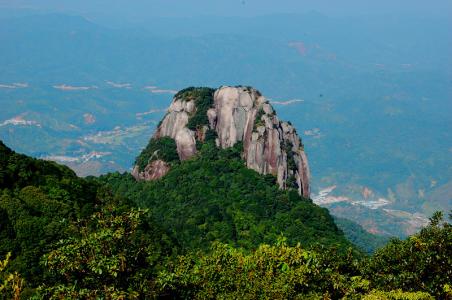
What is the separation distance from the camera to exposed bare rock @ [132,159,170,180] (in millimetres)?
81500

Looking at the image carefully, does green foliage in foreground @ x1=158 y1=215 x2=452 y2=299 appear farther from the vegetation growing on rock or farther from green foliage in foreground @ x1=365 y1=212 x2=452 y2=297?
the vegetation growing on rock

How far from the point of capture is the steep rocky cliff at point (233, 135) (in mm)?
77562

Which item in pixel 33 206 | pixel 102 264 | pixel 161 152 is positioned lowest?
pixel 161 152

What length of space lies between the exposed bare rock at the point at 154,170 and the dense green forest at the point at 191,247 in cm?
688

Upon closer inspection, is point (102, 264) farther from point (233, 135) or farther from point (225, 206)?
point (233, 135)

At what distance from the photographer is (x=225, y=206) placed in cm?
6794

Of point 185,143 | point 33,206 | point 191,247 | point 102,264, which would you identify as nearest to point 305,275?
point 102,264

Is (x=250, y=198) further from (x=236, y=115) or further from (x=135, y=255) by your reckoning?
(x=135, y=255)

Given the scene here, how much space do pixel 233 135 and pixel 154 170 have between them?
Answer: 11953 mm

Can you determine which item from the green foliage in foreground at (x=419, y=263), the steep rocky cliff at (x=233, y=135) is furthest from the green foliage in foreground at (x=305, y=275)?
the steep rocky cliff at (x=233, y=135)

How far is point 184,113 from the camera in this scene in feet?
278

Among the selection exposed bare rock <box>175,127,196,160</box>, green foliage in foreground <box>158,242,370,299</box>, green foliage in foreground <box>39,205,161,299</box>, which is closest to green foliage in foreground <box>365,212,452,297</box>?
green foliage in foreground <box>158,242,370,299</box>

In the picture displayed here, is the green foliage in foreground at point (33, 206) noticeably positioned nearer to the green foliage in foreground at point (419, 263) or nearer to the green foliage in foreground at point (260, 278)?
the green foliage in foreground at point (260, 278)

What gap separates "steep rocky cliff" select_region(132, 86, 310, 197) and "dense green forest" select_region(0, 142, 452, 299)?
4414mm
